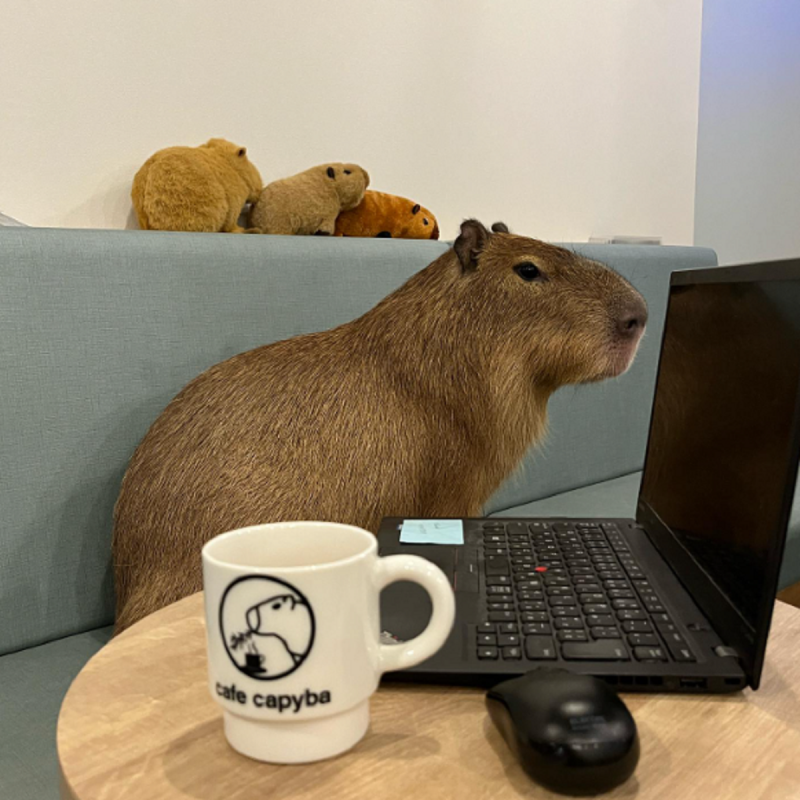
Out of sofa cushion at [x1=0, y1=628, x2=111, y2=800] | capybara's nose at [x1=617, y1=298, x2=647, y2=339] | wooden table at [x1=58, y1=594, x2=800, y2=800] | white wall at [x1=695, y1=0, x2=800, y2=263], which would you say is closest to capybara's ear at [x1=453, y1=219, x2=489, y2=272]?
capybara's nose at [x1=617, y1=298, x2=647, y2=339]

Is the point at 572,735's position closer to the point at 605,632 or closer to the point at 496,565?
the point at 605,632

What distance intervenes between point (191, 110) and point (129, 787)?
4.15 feet

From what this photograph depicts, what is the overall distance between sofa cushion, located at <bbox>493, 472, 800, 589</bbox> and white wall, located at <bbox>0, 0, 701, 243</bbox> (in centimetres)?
75

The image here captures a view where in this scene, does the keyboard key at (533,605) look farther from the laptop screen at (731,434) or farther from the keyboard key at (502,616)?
the laptop screen at (731,434)

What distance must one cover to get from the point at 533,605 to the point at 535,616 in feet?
0.07

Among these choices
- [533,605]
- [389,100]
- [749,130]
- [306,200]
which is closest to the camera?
[533,605]

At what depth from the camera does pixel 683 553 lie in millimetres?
652

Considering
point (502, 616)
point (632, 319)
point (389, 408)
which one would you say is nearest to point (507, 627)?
point (502, 616)

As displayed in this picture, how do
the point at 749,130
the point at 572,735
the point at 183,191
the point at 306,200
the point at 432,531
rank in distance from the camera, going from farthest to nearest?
the point at 749,130
the point at 306,200
the point at 183,191
the point at 432,531
the point at 572,735

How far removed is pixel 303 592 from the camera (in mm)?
388

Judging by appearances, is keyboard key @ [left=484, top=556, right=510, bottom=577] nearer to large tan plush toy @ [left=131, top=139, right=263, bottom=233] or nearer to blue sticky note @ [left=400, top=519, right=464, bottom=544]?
blue sticky note @ [left=400, top=519, right=464, bottom=544]

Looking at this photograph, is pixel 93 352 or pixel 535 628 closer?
pixel 535 628

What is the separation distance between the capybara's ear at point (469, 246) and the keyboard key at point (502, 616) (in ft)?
1.59

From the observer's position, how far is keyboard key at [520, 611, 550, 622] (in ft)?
1.88
